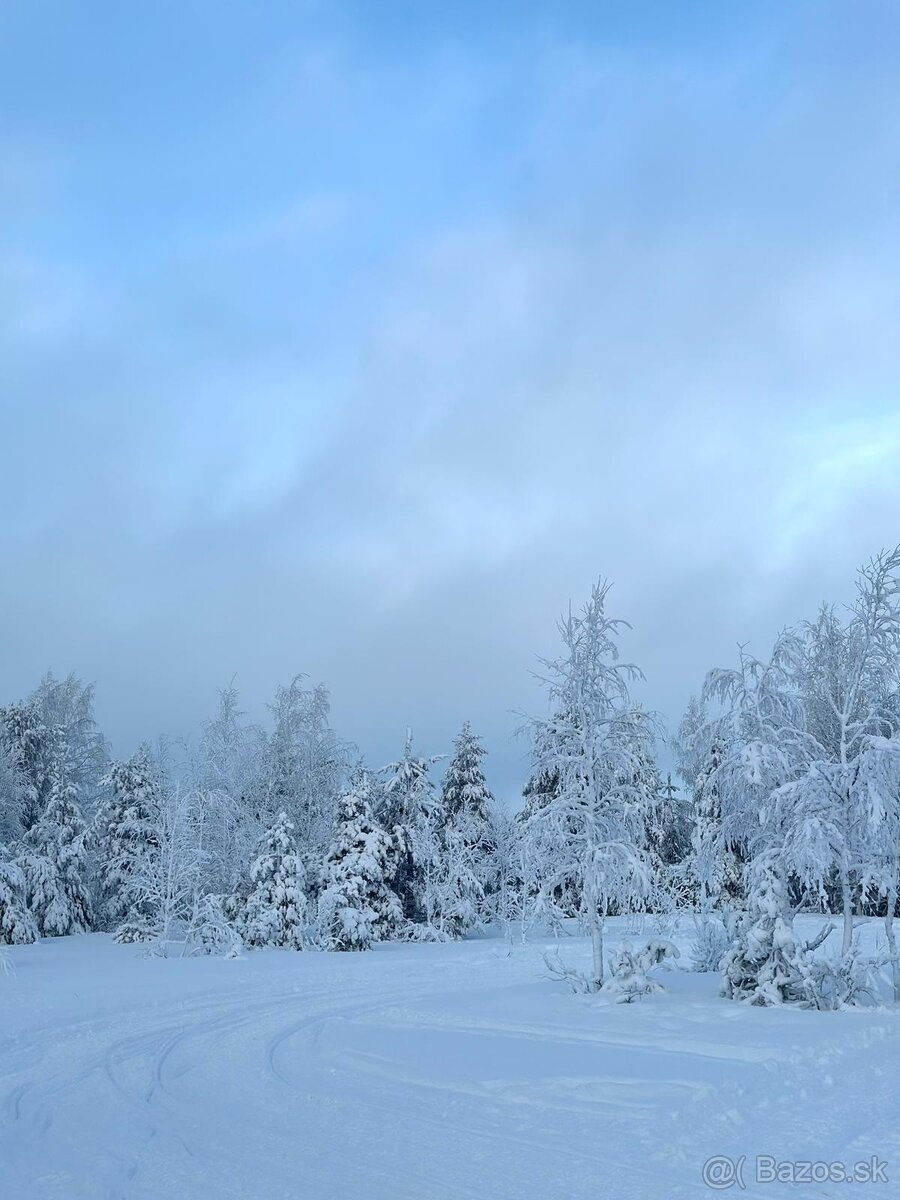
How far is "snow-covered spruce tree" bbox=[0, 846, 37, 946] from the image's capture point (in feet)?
107

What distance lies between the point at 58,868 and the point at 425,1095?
34.0 m

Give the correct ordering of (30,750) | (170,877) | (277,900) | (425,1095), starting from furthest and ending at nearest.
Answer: (30,750), (277,900), (170,877), (425,1095)

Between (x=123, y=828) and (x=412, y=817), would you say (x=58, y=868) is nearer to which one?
(x=123, y=828)

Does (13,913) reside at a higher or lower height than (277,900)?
lower

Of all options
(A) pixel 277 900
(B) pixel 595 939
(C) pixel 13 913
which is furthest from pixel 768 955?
(C) pixel 13 913

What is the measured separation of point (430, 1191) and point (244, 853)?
3462cm

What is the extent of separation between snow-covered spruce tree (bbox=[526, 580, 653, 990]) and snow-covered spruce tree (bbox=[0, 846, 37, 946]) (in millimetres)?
21499

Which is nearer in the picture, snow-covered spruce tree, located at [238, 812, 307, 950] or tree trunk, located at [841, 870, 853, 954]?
tree trunk, located at [841, 870, 853, 954]

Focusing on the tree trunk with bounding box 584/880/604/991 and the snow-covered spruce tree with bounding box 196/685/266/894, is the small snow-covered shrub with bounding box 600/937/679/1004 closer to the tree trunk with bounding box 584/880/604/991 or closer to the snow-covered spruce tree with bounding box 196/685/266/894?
the tree trunk with bounding box 584/880/604/991

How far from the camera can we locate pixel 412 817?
136 ft

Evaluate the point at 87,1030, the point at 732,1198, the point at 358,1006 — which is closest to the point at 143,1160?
the point at 732,1198

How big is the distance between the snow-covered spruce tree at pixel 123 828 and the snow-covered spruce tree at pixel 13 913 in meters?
5.21

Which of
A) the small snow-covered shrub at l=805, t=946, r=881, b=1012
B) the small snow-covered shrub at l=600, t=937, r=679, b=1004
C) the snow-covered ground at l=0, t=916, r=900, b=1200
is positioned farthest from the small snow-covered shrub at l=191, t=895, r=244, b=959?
the small snow-covered shrub at l=805, t=946, r=881, b=1012

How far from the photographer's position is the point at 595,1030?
48.7 feet
